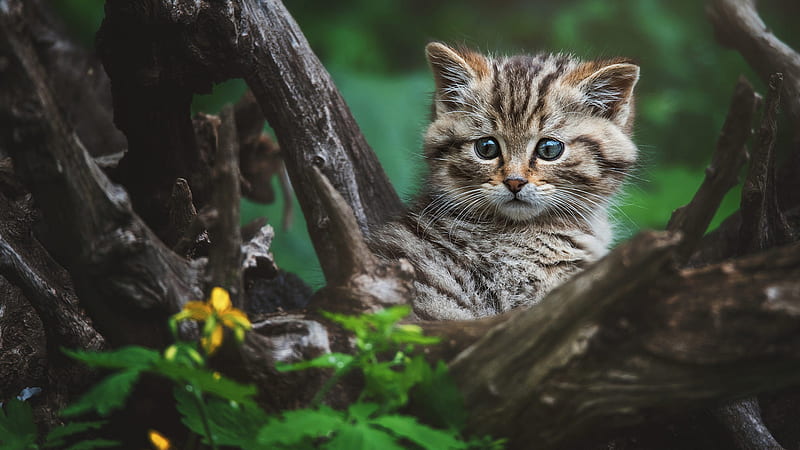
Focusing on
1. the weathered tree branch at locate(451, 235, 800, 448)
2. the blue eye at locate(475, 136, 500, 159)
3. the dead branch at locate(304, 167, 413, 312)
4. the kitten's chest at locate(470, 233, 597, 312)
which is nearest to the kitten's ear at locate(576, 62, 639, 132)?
the blue eye at locate(475, 136, 500, 159)

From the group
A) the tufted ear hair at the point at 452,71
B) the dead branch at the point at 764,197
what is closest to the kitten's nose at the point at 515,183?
the tufted ear hair at the point at 452,71

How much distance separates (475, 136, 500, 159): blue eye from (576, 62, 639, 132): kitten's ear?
367 millimetres

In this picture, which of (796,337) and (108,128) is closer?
(796,337)

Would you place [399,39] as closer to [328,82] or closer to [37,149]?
[328,82]

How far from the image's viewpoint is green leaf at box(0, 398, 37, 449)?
1543 mm

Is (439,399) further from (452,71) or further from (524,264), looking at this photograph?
(452,71)

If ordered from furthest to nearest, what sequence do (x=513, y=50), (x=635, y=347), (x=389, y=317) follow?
(x=513, y=50) → (x=635, y=347) → (x=389, y=317)

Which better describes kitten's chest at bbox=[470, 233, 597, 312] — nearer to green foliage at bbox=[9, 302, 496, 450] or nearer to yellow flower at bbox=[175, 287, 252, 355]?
green foliage at bbox=[9, 302, 496, 450]

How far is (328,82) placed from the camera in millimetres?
2689

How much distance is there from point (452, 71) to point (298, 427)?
1854 millimetres

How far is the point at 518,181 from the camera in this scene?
96.4 inches

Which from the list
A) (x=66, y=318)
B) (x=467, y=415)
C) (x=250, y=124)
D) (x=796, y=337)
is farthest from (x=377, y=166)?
(x=796, y=337)

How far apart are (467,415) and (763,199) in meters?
1.42

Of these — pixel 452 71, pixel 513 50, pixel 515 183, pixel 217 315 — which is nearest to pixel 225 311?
pixel 217 315
